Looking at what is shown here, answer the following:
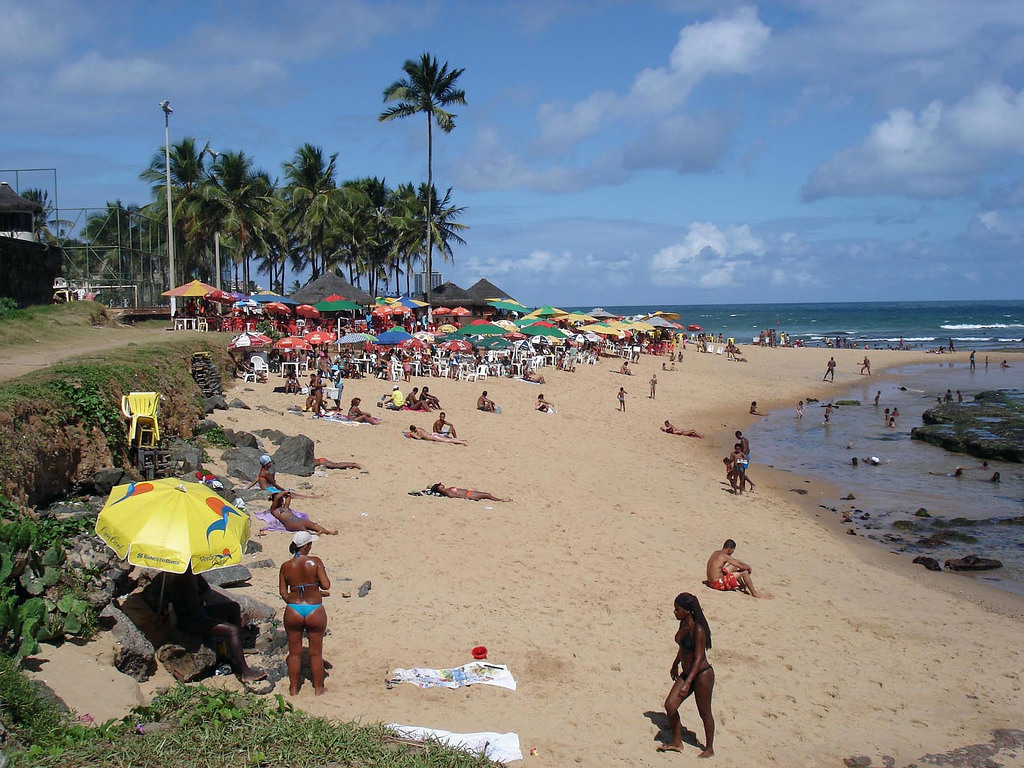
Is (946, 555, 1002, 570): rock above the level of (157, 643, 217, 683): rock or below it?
below

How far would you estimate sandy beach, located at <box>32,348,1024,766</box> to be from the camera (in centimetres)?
619

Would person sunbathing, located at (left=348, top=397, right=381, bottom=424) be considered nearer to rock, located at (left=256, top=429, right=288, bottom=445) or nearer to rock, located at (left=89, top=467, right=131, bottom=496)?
rock, located at (left=256, top=429, right=288, bottom=445)

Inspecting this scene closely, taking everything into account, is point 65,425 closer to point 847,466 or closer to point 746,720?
point 746,720

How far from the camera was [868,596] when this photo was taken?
1030 cm

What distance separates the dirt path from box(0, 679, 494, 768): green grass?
722 cm

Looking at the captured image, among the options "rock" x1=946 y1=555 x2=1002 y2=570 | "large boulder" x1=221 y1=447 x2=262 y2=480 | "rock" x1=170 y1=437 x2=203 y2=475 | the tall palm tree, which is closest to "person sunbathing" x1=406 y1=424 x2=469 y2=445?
"large boulder" x1=221 y1=447 x2=262 y2=480

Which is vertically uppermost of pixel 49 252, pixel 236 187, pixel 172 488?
pixel 236 187

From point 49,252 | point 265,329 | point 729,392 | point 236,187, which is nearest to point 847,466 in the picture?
point 729,392

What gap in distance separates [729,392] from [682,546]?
2186cm

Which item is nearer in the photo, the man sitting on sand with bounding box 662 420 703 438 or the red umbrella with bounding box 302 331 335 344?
the red umbrella with bounding box 302 331 335 344

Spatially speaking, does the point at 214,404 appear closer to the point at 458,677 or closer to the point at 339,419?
the point at 339,419

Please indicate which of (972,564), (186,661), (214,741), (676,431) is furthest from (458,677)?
(676,431)

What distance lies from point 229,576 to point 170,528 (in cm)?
228

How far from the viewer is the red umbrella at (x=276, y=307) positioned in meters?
28.4
